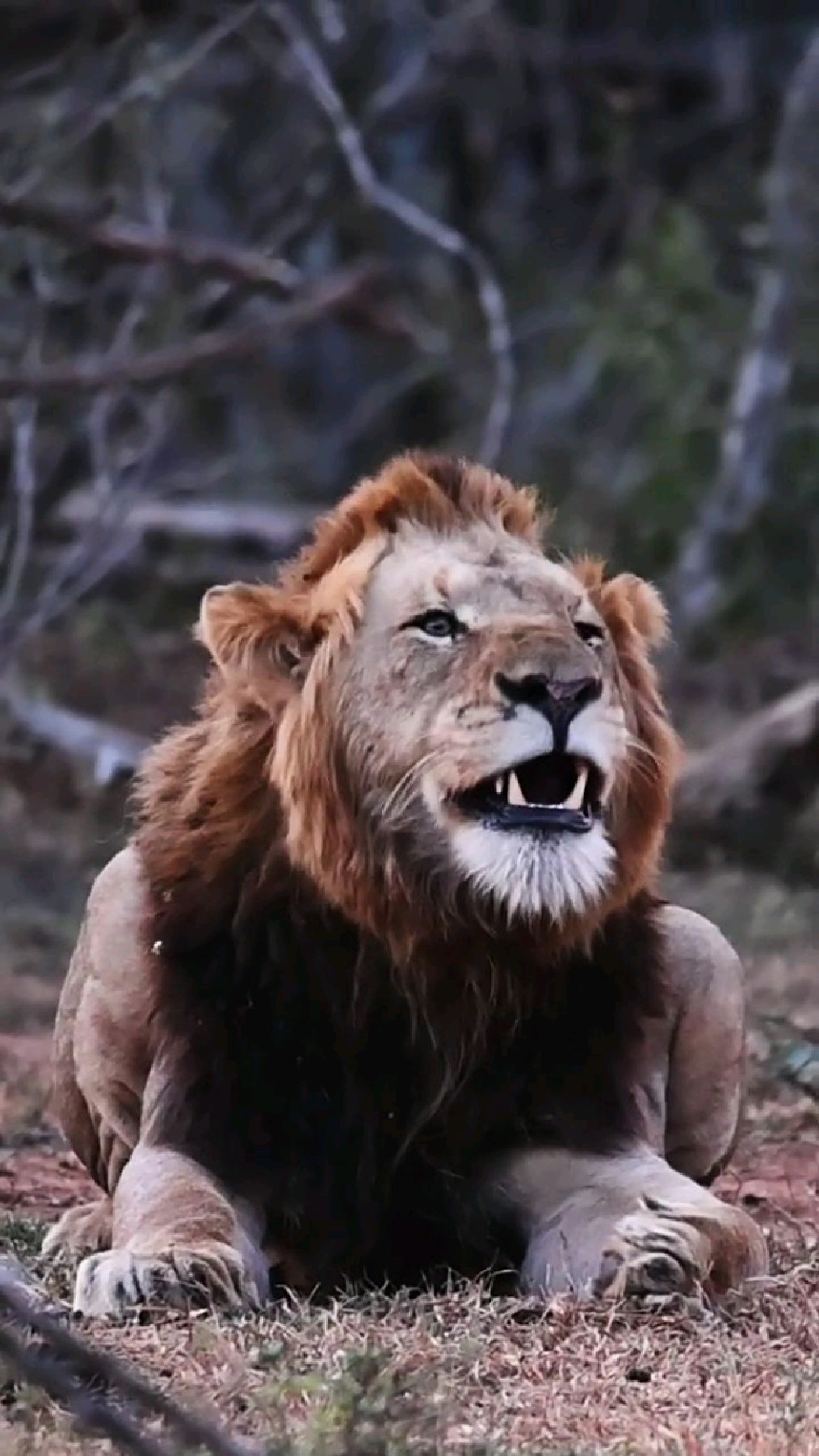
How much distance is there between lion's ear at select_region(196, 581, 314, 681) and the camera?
4.63 metres

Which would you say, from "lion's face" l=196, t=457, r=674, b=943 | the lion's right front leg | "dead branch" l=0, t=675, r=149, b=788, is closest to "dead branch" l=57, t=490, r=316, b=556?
"dead branch" l=0, t=675, r=149, b=788

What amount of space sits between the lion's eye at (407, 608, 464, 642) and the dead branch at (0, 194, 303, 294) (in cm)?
425

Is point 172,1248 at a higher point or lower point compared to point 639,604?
lower

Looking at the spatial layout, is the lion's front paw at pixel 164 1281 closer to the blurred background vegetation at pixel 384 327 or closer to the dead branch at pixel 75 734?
→ the blurred background vegetation at pixel 384 327

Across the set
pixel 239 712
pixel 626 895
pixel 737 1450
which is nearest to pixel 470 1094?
pixel 626 895

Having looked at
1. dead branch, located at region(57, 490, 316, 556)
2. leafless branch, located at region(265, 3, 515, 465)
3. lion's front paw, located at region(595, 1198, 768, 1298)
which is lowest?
lion's front paw, located at region(595, 1198, 768, 1298)

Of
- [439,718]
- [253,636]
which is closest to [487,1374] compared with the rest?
[439,718]

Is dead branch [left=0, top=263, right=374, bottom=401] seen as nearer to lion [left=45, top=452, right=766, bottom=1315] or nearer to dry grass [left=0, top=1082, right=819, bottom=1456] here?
lion [left=45, top=452, right=766, bottom=1315]

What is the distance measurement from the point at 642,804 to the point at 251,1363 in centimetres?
105

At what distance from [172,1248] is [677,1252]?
2.20 feet

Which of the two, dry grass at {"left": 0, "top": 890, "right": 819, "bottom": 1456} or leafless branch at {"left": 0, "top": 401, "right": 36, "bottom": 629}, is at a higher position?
leafless branch at {"left": 0, "top": 401, "right": 36, "bottom": 629}

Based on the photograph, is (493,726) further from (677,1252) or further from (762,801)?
(762,801)

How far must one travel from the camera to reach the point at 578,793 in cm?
429

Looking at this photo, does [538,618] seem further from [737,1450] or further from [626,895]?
[737,1450]
